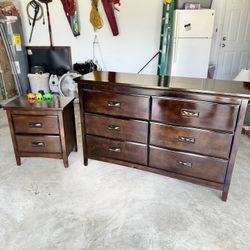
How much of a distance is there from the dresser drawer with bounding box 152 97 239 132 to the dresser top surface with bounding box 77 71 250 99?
0.09m

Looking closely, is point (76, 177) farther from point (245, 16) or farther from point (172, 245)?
point (245, 16)

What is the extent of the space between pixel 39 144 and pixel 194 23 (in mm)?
3181

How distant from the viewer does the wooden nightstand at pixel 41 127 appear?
6.48ft

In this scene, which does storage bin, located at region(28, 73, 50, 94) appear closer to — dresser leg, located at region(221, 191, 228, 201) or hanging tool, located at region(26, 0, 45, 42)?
hanging tool, located at region(26, 0, 45, 42)

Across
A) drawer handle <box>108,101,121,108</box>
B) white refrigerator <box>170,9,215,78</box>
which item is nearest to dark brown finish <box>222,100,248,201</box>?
drawer handle <box>108,101,121,108</box>

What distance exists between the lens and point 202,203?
1731 millimetres

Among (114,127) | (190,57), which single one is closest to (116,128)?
(114,127)

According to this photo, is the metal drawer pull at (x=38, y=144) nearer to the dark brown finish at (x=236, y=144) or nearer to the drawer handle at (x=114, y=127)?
the drawer handle at (x=114, y=127)

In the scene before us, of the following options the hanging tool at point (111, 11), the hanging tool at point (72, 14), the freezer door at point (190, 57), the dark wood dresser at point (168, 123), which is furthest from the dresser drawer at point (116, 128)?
the hanging tool at point (72, 14)

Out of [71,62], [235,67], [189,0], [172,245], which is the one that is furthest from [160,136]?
[235,67]

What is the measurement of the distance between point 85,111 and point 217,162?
1198mm

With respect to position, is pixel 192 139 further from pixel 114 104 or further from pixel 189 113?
pixel 114 104

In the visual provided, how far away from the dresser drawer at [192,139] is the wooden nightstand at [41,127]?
86 centimetres

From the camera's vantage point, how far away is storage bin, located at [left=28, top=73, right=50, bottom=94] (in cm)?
429
